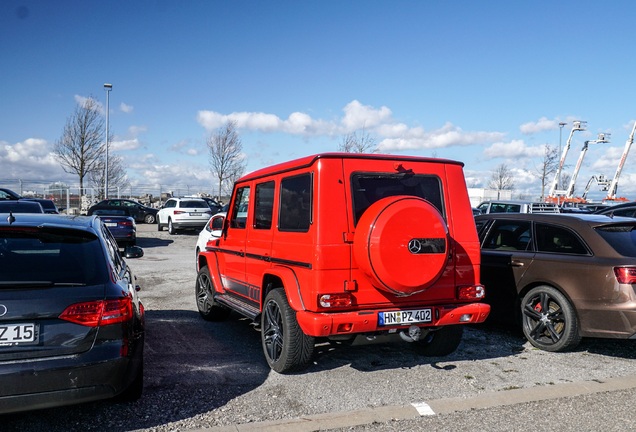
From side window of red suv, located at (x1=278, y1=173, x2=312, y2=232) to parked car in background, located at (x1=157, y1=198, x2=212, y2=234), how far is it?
19.1 metres

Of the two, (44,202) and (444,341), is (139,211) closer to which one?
(44,202)

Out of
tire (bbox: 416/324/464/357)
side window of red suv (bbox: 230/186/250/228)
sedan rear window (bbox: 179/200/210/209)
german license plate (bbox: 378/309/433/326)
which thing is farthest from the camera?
sedan rear window (bbox: 179/200/210/209)

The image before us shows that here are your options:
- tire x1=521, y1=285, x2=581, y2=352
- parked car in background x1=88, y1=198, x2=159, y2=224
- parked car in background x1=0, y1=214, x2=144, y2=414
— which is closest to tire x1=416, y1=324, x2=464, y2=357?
tire x1=521, y1=285, x2=581, y2=352

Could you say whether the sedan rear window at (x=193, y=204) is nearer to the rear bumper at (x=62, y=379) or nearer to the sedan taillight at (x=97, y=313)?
the sedan taillight at (x=97, y=313)

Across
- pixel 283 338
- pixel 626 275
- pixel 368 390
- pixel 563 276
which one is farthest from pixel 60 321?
pixel 626 275

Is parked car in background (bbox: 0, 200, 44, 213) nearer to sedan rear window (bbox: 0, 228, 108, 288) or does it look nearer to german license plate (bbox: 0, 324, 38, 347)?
sedan rear window (bbox: 0, 228, 108, 288)

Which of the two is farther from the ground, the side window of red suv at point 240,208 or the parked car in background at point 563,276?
the side window of red suv at point 240,208

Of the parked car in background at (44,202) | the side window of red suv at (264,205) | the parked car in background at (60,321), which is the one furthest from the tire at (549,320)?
the parked car in background at (44,202)

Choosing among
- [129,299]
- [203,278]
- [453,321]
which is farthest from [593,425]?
[203,278]

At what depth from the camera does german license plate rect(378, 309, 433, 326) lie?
4789 mm

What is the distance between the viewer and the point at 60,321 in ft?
11.4

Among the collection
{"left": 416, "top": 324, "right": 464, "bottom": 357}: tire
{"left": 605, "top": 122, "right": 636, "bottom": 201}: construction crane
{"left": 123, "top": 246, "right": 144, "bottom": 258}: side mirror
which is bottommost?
{"left": 416, "top": 324, "right": 464, "bottom": 357}: tire

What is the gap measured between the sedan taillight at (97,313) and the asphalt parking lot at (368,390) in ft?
2.76

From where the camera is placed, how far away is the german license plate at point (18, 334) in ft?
11.0
